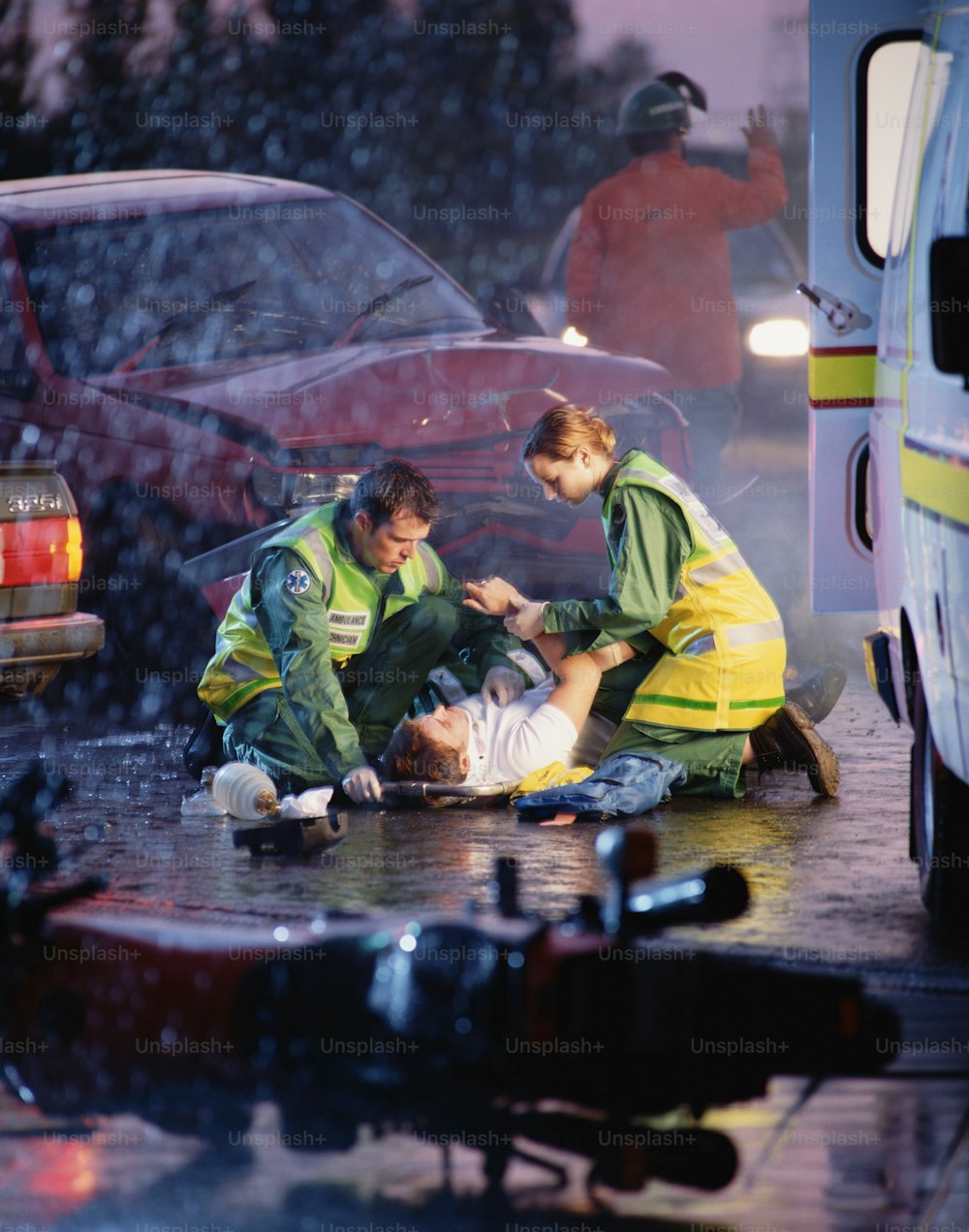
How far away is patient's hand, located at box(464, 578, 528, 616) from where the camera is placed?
18.2 feet

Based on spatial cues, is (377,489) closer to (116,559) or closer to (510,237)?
(116,559)

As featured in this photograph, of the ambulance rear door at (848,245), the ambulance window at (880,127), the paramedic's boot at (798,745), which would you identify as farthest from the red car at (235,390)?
the ambulance window at (880,127)

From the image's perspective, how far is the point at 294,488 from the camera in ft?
21.8

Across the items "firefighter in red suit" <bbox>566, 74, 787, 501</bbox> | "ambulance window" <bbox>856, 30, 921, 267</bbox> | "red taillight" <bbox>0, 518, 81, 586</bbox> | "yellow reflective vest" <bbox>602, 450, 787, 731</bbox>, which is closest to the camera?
"ambulance window" <bbox>856, 30, 921, 267</bbox>

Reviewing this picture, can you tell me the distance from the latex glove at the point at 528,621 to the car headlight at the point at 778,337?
436cm

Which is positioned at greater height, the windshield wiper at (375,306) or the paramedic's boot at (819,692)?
the windshield wiper at (375,306)

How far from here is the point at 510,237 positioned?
1911 cm

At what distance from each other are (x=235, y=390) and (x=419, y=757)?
2013mm

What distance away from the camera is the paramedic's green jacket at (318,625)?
532 centimetres

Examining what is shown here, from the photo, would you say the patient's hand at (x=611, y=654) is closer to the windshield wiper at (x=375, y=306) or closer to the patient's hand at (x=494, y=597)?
the patient's hand at (x=494, y=597)

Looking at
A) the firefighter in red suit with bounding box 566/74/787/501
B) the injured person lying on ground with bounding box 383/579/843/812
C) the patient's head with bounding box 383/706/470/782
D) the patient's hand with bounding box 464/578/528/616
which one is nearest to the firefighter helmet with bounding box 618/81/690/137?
the firefighter in red suit with bounding box 566/74/787/501

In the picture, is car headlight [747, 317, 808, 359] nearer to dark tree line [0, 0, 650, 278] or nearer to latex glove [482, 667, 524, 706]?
latex glove [482, 667, 524, 706]

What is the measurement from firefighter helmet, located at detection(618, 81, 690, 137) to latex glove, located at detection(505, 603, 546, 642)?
3.43 metres

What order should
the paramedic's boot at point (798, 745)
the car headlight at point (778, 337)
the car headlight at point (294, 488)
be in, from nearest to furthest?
the paramedic's boot at point (798, 745) → the car headlight at point (294, 488) → the car headlight at point (778, 337)
